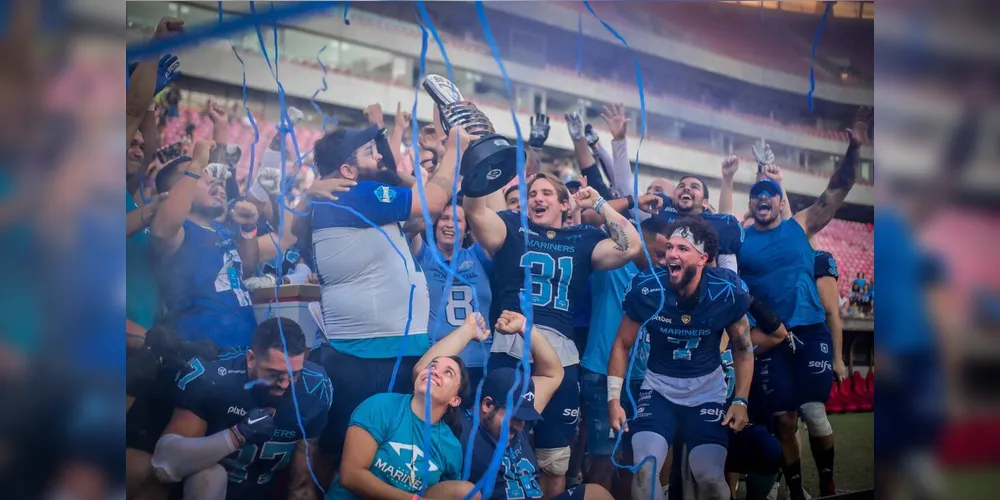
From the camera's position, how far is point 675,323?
284 cm

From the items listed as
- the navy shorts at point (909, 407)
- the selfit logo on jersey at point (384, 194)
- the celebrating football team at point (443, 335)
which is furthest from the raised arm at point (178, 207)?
the navy shorts at point (909, 407)

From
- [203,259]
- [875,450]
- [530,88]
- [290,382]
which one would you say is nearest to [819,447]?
[875,450]

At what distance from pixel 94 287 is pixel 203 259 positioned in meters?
0.42

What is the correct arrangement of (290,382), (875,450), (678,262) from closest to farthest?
(290,382) < (678,262) < (875,450)

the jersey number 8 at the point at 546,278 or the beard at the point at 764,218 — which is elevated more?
the beard at the point at 764,218

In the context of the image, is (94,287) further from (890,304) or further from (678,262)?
(890,304)

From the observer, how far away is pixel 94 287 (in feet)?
8.66

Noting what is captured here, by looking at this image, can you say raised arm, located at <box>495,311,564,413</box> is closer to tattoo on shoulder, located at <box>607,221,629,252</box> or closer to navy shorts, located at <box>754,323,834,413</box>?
tattoo on shoulder, located at <box>607,221,629,252</box>

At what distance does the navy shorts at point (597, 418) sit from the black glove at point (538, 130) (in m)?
0.87

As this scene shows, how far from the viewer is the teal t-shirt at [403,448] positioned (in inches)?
99.3

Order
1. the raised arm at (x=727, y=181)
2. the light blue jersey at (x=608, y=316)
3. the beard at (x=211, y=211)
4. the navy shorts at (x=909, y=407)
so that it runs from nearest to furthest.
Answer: the beard at (x=211, y=211) < the light blue jersey at (x=608, y=316) < the raised arm at (x=727, y=181) < the navy shorts at (x=909, y=407)

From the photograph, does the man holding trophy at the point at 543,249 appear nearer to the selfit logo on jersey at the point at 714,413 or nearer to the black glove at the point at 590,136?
the black glove at the point at 590,136

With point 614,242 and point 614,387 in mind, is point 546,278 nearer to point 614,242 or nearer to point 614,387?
point 614,242

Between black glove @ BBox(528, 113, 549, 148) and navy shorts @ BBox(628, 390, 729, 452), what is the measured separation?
1030 millimetres
